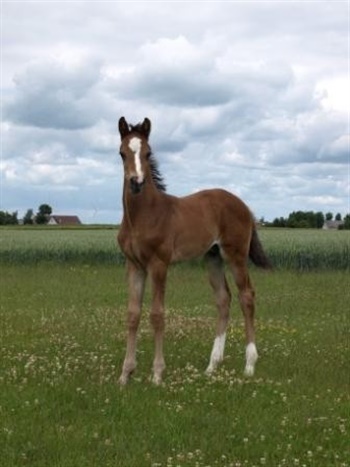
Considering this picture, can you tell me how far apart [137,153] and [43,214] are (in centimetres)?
9678

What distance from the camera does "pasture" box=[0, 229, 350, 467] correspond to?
25.1 feet

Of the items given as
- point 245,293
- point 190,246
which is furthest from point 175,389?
point 245,293

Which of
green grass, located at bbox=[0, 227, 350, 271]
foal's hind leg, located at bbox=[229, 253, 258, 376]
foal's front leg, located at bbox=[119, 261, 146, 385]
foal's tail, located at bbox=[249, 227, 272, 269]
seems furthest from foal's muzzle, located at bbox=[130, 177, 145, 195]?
green grass, located at bbox=[0, 227, 350, 271]

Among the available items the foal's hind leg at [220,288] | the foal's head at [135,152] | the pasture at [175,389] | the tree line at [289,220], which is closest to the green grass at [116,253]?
the pasture at [175,389]

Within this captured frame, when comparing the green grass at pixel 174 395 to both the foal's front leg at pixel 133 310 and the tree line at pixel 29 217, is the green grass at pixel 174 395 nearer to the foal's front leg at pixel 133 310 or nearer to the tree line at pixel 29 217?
the foal's front leg at pixel 133 310

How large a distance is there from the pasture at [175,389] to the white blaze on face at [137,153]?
270cm

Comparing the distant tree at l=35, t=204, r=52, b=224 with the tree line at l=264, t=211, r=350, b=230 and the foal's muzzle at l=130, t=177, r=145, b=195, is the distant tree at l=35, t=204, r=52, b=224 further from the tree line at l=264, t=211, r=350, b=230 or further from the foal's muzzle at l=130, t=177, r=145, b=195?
the foal's muzzle at l=130, t=177, r=145, b=195

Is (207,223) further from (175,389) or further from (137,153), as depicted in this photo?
(175,389)

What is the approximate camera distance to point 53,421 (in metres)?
8.51

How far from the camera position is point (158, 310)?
10.5m

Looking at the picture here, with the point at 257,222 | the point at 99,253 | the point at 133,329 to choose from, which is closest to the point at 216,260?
the point at 257,222

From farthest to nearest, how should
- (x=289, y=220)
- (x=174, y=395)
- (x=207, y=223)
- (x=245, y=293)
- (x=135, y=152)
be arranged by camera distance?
(x=289, y=220), (x=245, y=293), (x=207, y=223), (x=135, y=152), (x=174, y=395)

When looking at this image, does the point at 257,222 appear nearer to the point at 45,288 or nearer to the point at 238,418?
the point at 238,418

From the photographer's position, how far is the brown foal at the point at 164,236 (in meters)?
10.2
